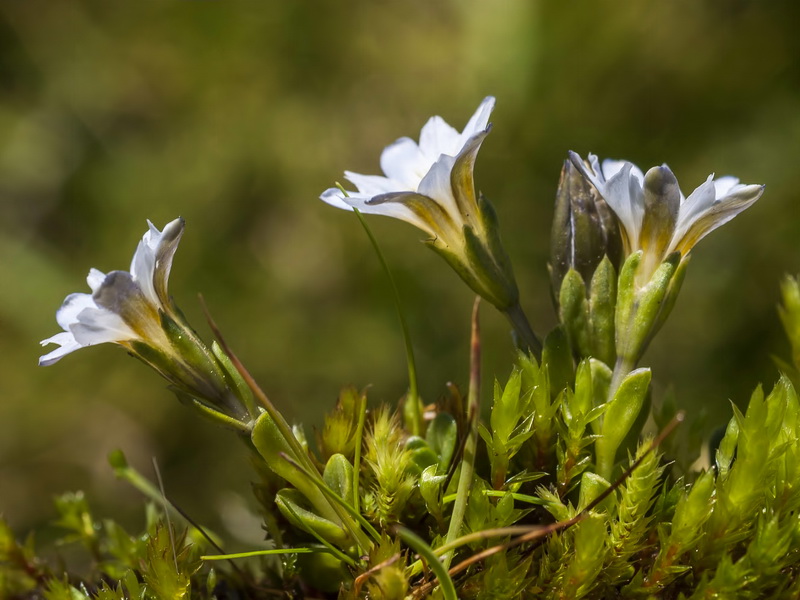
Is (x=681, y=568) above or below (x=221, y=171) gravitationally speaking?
below

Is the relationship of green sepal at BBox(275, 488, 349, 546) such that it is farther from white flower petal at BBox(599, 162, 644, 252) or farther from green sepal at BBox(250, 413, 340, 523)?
white flower petal at BBox(599, 162, 644, 252)

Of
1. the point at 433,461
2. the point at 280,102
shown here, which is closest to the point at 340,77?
the point at 280,102

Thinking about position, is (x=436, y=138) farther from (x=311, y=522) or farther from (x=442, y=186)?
(x=311, y=522)

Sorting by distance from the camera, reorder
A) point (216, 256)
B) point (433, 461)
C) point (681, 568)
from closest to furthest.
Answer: point (681, 568)
point (433, 461)
point (216, 256)

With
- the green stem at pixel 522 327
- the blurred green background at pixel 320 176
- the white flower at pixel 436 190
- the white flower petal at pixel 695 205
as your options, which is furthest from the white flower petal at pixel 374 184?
the blurred green background at pixel 320 176

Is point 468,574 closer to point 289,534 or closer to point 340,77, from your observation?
point 289,534

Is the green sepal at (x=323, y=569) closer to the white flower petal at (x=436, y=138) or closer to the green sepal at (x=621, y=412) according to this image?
the green sepal at (x=621, y=412)
